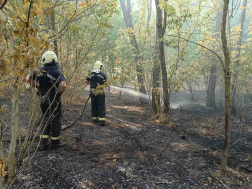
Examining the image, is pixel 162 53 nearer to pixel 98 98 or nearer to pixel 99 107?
pixel 98 98

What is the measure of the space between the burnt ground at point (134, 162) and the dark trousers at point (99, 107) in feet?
1.28

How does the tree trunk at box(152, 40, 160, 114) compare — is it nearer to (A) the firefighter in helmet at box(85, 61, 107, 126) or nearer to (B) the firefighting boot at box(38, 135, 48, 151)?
(A) the firefighter in helmet at box(85, 61, 107, 126)

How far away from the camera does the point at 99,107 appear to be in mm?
5547

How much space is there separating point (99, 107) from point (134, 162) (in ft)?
8.66

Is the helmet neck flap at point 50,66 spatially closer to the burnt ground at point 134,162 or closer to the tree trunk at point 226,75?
the burnt ground at point 134,162

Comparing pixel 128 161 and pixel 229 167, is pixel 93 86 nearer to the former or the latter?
pixel 128 161

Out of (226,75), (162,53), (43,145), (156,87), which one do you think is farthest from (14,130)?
(156,87)

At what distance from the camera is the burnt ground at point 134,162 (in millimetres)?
2617

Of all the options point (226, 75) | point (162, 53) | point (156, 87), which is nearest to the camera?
point (226, 75)

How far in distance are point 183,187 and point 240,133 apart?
4.24 metres

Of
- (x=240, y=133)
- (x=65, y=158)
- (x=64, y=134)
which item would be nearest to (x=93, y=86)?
(x=64, y=134)

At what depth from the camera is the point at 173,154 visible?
3719 mm

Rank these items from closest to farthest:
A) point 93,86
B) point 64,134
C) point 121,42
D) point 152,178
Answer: point 152,178 < point 64,134 < point 93,86 < point 121,42

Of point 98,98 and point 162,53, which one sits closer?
point 98,98
